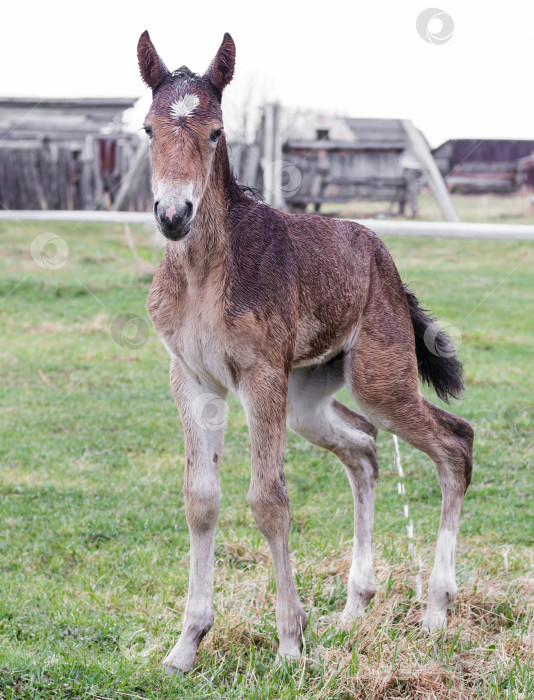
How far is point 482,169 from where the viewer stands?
22.7m

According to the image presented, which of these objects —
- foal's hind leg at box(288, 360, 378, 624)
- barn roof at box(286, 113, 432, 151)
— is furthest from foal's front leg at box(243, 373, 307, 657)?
barn roof at box(286, 113, 432, 151)

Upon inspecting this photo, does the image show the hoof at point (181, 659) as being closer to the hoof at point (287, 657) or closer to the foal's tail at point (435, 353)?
the hoof at point (287, 657)

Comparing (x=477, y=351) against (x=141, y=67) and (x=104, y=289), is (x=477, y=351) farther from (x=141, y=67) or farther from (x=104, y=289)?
(x=141, y=67)

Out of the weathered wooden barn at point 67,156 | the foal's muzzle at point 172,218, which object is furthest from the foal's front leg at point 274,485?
the weathered wooden barn at point 67,156

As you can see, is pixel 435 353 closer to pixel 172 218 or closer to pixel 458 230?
pixel 172 218

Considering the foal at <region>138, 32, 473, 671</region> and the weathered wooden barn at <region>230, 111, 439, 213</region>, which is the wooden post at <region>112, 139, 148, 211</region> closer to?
the weathered wooden barn at <region>230, 111, 439, 213</region>

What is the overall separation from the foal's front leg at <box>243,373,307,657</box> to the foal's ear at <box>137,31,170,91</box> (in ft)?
4.12

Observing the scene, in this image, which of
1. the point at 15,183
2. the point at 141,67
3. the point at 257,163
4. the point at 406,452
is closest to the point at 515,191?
the point at 257,163

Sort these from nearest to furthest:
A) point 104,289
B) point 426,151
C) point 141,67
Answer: point 141,67 → point 426,151 → point 104,289

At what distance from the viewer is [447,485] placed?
4074 millimetres

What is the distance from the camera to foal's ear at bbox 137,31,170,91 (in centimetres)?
308

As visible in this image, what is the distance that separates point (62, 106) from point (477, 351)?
38.9 ft

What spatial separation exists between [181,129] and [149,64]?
15.2 inches

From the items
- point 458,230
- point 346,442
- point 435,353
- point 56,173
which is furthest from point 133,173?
point 56,173
